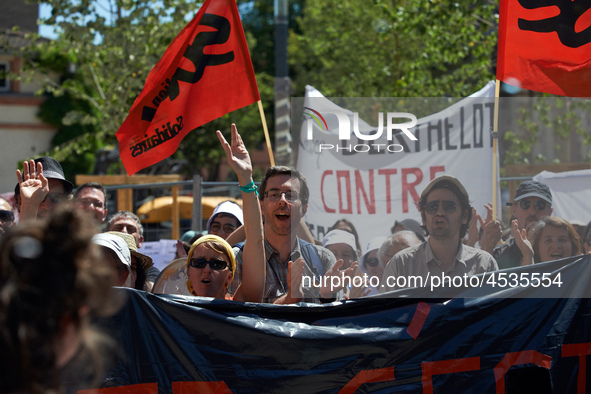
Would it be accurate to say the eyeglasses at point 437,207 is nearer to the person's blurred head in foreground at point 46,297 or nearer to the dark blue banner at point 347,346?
the dark blue banner at point 347,346

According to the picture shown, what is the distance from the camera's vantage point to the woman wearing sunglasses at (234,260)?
3459 mm

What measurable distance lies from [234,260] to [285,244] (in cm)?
31

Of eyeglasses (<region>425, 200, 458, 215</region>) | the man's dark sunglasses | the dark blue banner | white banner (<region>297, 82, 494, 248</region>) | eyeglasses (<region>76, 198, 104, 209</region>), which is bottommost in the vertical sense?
the dark blue banner

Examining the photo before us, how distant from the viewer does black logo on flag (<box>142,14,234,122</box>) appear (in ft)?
15.8

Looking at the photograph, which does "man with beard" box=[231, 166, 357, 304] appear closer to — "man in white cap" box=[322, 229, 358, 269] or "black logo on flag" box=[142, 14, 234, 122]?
"man in white cap" box=[322, 229, 358, 269]

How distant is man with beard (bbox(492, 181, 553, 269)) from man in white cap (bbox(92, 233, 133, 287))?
2.12 meters

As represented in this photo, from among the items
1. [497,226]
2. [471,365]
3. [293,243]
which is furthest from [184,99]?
[471,365]

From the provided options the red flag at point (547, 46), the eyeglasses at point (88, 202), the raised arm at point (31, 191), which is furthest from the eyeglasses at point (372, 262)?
the eyeglasses at point (88, 202)

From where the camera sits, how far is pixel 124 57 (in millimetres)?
12477

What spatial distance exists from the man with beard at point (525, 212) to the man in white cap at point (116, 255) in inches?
83.4

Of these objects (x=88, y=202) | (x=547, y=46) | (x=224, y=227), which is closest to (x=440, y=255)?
(x=547, y=46)

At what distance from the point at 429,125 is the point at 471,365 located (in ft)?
4.55

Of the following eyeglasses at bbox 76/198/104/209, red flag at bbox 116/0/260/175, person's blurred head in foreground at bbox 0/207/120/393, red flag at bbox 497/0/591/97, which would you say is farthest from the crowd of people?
person's blurred head in foreground at bbox 0/207/120/393

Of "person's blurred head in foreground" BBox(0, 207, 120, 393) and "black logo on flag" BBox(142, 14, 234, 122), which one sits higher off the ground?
"black logo on flag" BBox(142, 14, 234, 122)
